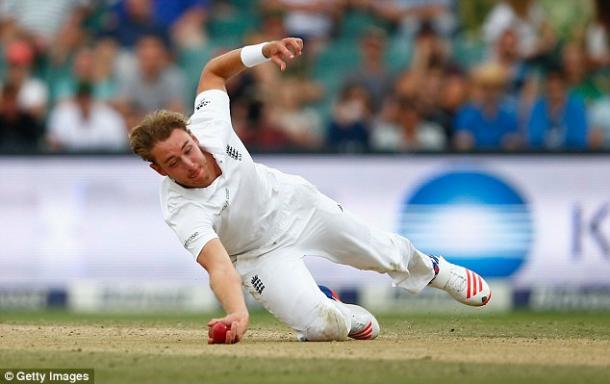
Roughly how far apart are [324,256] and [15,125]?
7357mm

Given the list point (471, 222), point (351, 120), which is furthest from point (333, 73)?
point (471, 222)

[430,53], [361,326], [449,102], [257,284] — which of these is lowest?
[361,326]

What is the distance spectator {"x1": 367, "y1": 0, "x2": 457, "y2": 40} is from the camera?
1683cm

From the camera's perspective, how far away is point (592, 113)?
15883mm

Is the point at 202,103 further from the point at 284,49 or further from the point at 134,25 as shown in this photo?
Result: the point at 134,25

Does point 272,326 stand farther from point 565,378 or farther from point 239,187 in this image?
point 565,378

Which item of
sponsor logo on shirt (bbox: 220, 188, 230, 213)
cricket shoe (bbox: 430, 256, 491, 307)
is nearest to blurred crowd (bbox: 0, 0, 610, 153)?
cricket shoe (bbox: 430, 256, 491, 307)

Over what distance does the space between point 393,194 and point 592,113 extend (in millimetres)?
2911

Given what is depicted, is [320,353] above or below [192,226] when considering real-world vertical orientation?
below

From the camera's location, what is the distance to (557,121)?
15.2 m

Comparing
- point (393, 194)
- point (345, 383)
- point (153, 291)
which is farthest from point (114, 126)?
point (345, 383)

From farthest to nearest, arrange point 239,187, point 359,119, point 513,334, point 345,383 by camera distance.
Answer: point 359,119 < point 513,334 < point 239,187 < point 345,383

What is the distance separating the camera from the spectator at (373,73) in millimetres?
16047

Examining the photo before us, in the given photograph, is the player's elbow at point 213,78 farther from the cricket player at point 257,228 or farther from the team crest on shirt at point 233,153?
the team crest on shirt at point 233,153
